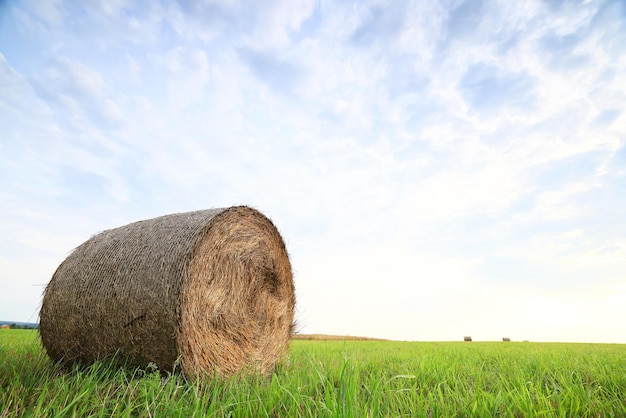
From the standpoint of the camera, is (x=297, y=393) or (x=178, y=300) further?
(x=178, y=300)

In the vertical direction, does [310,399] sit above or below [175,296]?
below

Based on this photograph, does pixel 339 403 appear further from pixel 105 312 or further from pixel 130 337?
pixel 105 312

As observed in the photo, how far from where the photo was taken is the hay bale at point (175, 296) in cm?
456

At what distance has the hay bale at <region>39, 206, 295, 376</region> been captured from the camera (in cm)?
456

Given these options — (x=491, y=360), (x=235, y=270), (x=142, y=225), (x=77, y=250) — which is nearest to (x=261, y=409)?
(x=235, y=270)

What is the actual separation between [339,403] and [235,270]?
3.27 m

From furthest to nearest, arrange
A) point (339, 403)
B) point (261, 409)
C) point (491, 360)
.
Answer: point (491, 360) → point (261, 409) → point (339, 403)

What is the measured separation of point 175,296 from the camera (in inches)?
176

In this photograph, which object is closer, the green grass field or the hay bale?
the green grass field

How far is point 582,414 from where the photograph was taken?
3186 millimetres

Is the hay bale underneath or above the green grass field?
above

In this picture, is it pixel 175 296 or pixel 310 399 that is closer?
pixel 310 399

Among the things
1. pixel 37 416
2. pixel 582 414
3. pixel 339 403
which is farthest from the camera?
pixel 582 414

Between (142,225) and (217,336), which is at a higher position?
(142,225)
